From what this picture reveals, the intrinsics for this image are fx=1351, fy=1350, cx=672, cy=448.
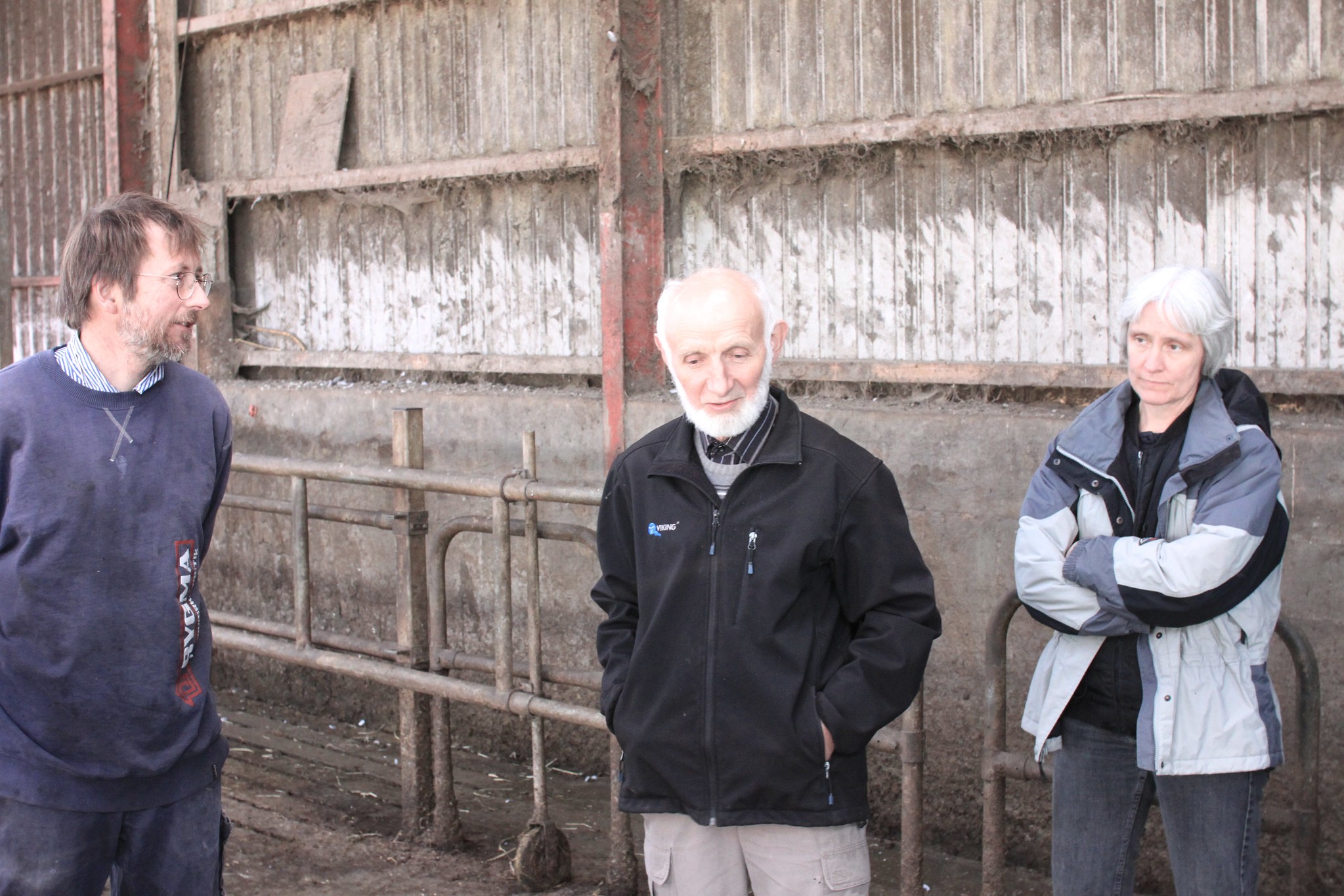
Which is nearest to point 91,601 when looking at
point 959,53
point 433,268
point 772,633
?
point 772,633

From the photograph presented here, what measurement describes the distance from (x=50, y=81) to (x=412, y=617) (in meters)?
4.99

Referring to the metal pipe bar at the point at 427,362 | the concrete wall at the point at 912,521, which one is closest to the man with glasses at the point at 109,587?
the concrete wall at the point at 912,521

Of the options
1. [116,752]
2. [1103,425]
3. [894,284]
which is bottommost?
[116,752]

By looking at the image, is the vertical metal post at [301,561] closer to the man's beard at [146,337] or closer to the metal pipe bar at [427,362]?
the metal pipe bar at [427,362]

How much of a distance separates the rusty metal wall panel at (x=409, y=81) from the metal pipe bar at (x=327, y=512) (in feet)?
6.14

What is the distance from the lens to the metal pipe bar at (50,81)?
7.75 metres

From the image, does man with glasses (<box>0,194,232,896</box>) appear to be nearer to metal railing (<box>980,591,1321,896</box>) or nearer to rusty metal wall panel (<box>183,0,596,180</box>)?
metal railing (<box>980,591,1321,896</box>)

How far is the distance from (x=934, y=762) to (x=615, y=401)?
1.87 meters

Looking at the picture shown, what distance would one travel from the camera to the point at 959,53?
4723 mm

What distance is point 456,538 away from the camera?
6.13 meters

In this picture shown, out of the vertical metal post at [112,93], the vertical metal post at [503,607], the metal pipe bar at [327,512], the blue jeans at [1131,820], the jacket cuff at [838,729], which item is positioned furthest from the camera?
the vertical metal post at [112,93]

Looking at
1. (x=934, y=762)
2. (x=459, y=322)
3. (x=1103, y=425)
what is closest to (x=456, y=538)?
(x=459, y=322)

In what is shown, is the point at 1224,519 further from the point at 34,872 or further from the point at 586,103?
the point at 586,103

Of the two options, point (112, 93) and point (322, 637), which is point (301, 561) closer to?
point (322, 637)
